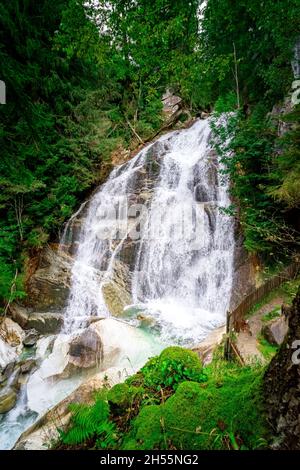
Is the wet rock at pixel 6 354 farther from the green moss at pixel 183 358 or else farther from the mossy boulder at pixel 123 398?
the green moss at pixel 183 358

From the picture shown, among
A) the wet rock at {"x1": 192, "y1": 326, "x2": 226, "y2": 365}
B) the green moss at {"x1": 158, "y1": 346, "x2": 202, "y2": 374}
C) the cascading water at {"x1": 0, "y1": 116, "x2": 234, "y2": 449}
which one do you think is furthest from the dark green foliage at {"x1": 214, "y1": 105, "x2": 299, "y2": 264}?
the green moss at {"x1": 158, "y1": 346, "x2": 202, "y2": 374}

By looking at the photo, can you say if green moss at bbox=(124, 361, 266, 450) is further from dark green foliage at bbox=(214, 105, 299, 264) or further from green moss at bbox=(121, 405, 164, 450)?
dark green foliage at bbox=(214, 105, 299, 264)

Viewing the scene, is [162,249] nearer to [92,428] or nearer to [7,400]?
[7,400]

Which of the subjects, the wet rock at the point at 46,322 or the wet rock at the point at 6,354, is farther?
the wet rock at the point at 46,322

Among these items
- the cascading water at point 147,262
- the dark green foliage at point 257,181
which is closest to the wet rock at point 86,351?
the cascading water at point 147,262

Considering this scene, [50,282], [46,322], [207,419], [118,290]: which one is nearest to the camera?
[207,419]

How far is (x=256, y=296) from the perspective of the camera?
7160 mm

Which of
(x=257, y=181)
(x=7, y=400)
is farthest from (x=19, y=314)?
(x=257, y=181)

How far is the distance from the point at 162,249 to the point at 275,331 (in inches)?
239

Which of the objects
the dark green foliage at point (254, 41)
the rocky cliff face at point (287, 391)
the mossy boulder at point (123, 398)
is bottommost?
the mossy boulder at point (123, 398)

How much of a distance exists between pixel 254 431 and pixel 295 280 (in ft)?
22.1

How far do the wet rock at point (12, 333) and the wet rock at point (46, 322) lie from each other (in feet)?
1.46

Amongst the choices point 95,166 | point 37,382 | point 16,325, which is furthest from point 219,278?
point 95,166

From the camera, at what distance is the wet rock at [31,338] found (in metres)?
8.44
